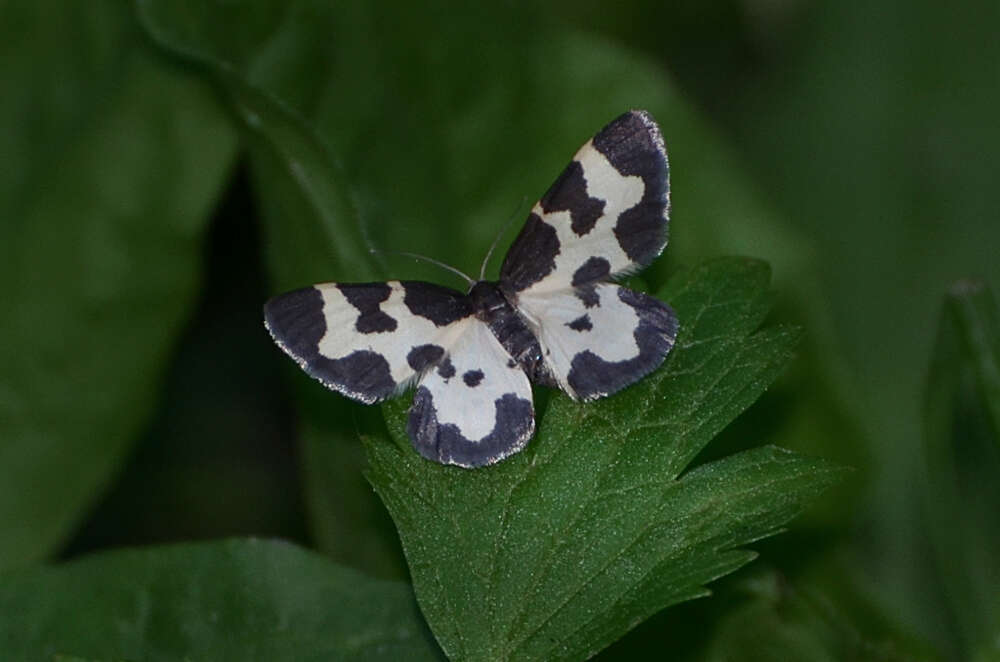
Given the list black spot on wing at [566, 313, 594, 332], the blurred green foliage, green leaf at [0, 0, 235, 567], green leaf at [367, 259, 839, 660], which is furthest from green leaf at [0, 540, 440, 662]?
green leaf at [0, 0, 235, 567]

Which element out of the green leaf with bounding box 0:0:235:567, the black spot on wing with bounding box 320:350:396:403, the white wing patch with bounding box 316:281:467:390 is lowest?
the green leaf with bounding box 0:0:235:567

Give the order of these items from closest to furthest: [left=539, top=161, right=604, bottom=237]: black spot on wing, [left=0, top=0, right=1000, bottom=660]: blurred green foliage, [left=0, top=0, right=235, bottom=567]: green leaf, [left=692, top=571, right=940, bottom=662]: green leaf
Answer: [left=539, top=161, right=604, bottom=237]: black spot on wing
[left=692, top=571, right=940, bottom=662]: green leaf
[left=0, top=0, right=1000, bottom=660]: blurred green foliage
[left=0, top=0, right=235, bottom=567]: green leaf

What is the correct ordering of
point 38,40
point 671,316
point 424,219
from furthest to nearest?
point 38,40 < point 424,219 < point 671,316

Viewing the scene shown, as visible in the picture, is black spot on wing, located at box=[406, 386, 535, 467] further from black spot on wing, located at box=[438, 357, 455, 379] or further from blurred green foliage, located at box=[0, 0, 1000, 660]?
blurred green foliage, located at box=[0, 0, 1000, 660]

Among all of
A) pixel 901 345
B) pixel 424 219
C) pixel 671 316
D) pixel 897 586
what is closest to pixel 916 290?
pixel 901 345

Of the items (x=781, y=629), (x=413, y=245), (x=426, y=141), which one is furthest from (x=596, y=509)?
(x=426, y=141)

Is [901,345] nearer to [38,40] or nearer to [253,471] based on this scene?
[253,471]
